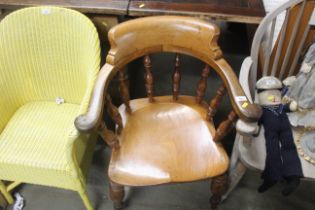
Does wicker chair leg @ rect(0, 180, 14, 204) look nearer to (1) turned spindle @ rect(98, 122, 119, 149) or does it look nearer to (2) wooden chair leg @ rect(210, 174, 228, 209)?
(1) turned spindle @ rect(98, 122, 119, 149)

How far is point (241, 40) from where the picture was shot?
2.22 metres

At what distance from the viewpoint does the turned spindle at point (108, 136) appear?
34.8 inches

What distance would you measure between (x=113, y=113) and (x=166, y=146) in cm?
23

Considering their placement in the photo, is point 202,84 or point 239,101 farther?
point 202,84

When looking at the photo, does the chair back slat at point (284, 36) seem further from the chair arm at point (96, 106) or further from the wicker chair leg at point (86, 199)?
the wicker chair leg at point (86, 199)

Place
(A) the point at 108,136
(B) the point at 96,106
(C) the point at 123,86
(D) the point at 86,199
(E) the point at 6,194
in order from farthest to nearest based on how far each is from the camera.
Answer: (E) the point at 6,194 < (D) the point at 86,199 < (C) the point at 123,86 < (A) the point at 108,136 < (B) the point at 96,106

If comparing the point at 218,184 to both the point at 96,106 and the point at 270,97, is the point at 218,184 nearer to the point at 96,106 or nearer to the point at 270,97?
the point at 270,97

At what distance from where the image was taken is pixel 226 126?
37.4 inches

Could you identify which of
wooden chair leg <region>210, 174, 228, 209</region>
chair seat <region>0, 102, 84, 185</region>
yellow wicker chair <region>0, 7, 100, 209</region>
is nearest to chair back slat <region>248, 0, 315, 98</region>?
wooden chair leg <region>210, 174, 228, 209</region>

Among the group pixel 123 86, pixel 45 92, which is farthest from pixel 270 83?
pixel 45 92

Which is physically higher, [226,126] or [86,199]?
[226,126]

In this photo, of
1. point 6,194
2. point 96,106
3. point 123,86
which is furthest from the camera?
point 6,194

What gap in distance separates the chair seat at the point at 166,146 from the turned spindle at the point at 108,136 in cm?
4

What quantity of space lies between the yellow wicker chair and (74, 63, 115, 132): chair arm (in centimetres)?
10
